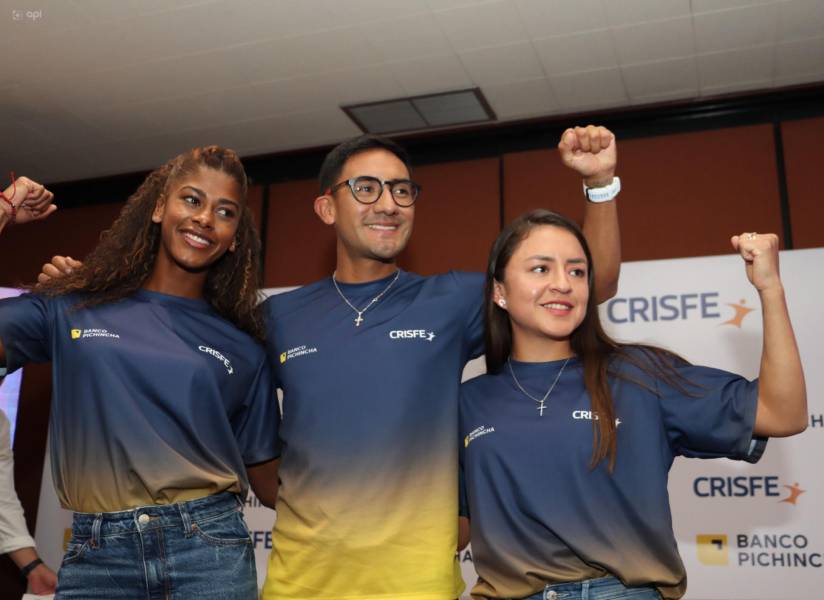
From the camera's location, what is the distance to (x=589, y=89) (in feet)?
15.1

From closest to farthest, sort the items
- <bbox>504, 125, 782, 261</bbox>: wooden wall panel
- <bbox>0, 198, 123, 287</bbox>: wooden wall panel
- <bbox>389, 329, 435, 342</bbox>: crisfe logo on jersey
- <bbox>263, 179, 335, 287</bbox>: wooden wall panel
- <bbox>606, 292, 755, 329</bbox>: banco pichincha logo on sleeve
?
<bbox>389, 329, 435, 342</bbox>: crisfe logo on jersey
<bbox>606, 292, 755, 329</bbox>: banco pichincha logo on sleeve
<bbox>504, 125, 782, 261</bbox>: wooden wall panel
<bbox>263, 179, 335, 287</bbox>: wooden wall panel
<bbox>0, 198, 123, 287</bbox>: wooden wall panel

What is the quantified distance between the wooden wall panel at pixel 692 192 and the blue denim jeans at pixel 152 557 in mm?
3399

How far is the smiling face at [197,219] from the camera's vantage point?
2.15m

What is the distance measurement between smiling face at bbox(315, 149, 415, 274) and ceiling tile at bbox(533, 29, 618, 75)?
2141 millimetres

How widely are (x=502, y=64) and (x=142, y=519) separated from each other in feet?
10.4

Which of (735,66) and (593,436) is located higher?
(735,66)

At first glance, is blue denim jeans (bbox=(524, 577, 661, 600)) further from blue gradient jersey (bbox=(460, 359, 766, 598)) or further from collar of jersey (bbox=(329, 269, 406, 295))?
collar of jersey (bbox=(329, 269, 406, 295))

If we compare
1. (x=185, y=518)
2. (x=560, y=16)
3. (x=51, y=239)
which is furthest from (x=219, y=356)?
(x=51, y=239)

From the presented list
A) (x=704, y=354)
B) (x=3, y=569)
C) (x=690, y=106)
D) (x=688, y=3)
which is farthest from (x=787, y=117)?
(x=3, y=569)

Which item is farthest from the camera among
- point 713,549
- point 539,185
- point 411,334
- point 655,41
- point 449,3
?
point 539,185

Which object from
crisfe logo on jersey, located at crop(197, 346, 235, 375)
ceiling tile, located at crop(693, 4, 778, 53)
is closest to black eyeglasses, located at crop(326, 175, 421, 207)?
crisfe logo on jersey, located at crop(197, 346, 235, 375)

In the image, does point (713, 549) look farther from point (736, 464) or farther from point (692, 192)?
point (692, 192)

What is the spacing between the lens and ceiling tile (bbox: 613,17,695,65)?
13.1 ft

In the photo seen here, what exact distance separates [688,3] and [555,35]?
0.61 metres
